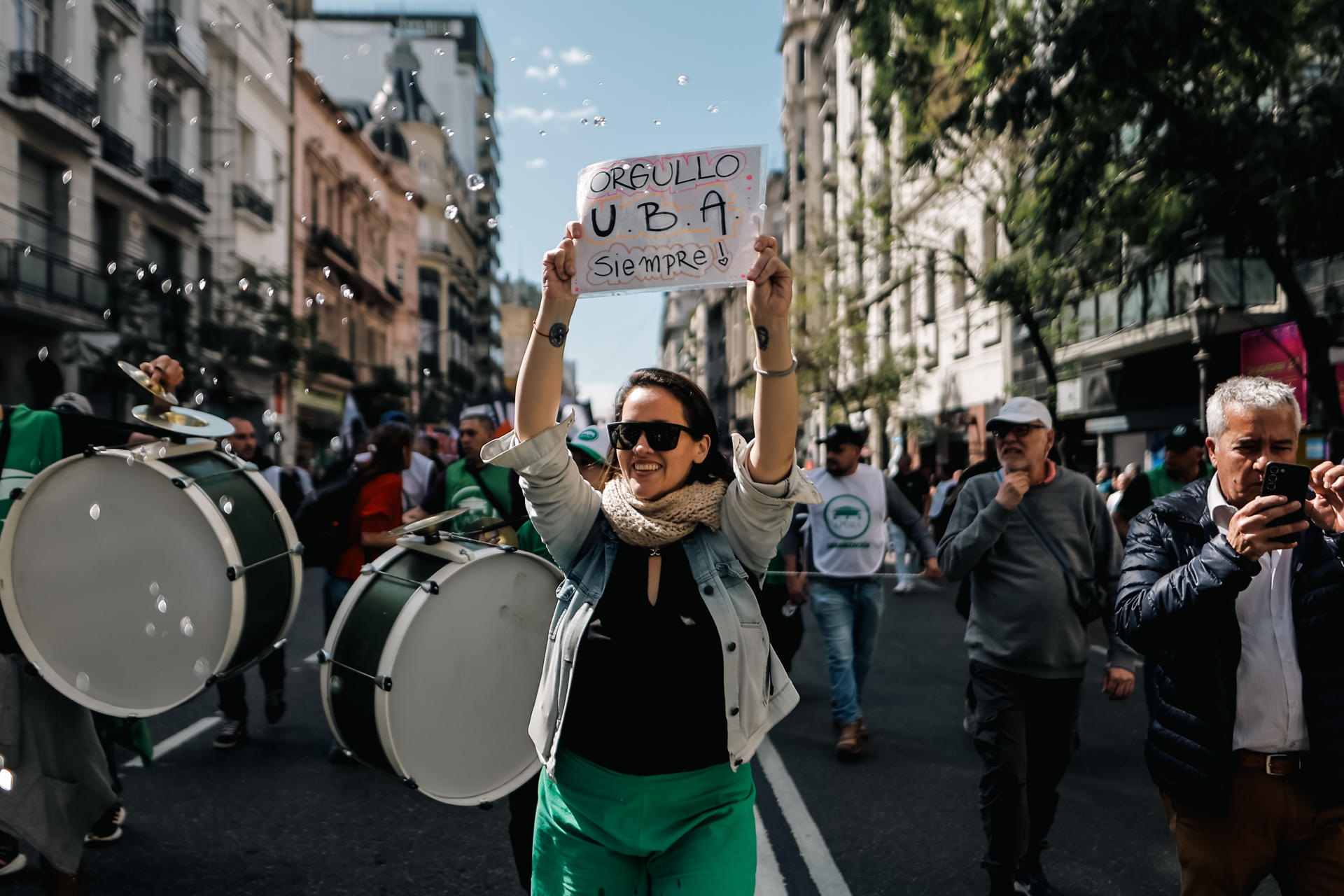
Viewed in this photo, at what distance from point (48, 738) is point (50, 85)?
1949 centimetres

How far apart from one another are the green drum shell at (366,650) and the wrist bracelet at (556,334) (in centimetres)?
109

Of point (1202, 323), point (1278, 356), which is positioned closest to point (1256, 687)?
point (1202, 323)

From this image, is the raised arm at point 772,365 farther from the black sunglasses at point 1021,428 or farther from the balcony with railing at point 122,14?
the balcony with railing at point 122,14

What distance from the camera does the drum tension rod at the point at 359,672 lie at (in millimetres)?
3125

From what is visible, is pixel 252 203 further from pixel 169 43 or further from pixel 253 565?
pixel 253 565

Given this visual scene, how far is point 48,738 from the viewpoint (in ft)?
11.7

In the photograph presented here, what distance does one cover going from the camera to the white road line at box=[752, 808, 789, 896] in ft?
13.3

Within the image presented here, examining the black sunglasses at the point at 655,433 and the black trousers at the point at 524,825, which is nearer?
the black sunglasses at the point at 655,433

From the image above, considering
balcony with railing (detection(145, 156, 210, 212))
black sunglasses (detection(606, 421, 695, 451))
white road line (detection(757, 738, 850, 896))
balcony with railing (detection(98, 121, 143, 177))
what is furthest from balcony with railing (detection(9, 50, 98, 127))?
black sunglasses (detection(606, 421, 695, 451))

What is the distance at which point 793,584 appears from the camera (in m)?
6.71

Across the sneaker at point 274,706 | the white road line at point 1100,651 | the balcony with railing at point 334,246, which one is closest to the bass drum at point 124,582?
the sneaker at point 274,706

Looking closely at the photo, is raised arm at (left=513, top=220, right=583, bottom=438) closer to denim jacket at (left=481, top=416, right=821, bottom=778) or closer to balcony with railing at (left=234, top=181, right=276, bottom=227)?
denim jacket at (left=481, top=416, right=821, bottom=778)

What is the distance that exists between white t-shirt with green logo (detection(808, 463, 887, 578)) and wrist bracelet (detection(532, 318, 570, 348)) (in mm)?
A: 4498

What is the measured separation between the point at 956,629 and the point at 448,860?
23.6ft
